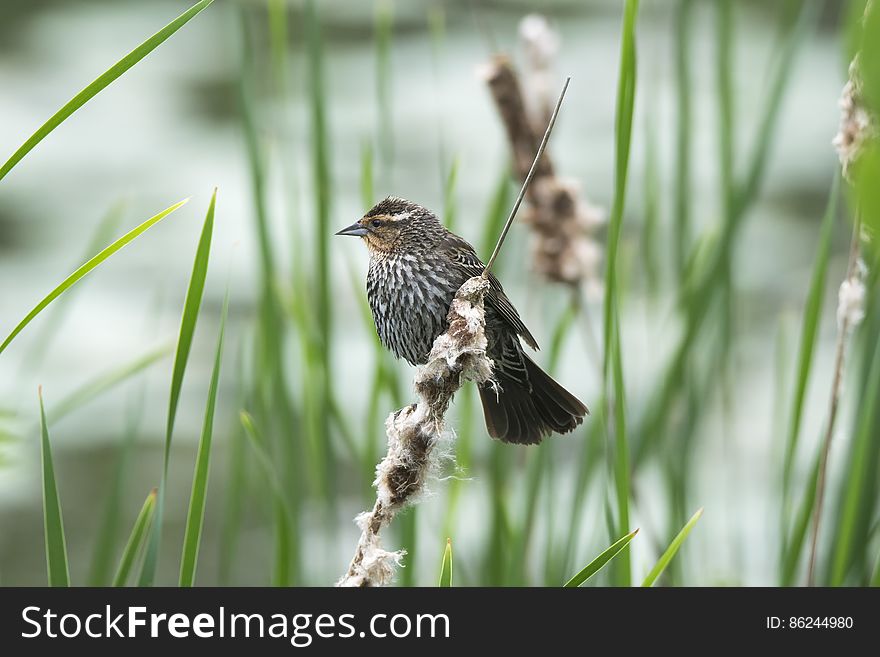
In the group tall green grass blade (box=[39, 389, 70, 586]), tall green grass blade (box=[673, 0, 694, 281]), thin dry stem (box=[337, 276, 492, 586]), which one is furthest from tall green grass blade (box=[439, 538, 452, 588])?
tall green grass blade (box=[673, 0, 694, 281])

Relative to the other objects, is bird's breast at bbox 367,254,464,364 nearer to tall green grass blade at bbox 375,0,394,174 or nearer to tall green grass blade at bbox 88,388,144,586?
tall green grass blade at bbox 375,0,394,174

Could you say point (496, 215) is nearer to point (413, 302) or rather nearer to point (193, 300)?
point (413, 302)

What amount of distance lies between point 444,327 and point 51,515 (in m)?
0.78

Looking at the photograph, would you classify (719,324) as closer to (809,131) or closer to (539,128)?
(539,128)

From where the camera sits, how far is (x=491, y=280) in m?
1.73

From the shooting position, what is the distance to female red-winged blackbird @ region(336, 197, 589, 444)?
1.80 meters

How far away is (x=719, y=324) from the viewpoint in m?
2.23

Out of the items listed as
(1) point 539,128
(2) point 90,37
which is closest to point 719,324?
(1) point 539,128

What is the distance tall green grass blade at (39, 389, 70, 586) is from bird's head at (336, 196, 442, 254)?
31.9 inches

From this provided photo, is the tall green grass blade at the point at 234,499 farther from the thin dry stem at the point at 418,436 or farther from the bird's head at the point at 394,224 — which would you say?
the thin dry stem at the point at 418,436

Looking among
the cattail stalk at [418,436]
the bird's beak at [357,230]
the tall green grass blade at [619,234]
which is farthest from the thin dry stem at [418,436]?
the bird's beak at [357,230]

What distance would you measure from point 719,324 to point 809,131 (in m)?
4.65

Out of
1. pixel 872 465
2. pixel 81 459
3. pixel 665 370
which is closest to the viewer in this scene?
pixel 872 465

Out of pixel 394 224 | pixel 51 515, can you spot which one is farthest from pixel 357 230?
pixel 51 515
